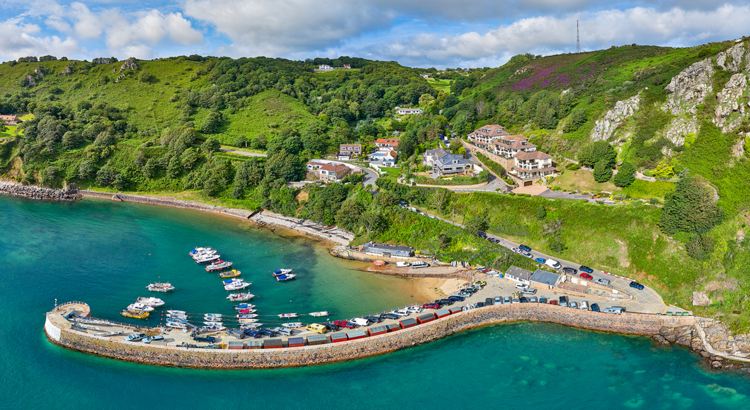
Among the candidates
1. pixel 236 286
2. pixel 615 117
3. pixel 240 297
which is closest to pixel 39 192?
pixel 236 286

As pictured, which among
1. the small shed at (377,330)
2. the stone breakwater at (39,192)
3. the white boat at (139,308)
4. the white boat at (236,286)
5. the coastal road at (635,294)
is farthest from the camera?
the stone breakwater at (39,192)

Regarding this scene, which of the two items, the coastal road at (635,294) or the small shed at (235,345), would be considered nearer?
the small shed at (235,345)

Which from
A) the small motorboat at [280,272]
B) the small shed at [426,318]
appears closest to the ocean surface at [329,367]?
the small motorboat at [280,272]

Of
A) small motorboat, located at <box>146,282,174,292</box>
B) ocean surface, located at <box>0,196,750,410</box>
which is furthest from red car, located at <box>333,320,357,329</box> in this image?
small motorboat, located at <box>146,282,174,292</box>

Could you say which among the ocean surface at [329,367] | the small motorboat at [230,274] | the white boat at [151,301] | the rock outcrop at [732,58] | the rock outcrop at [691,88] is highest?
the rock outcrop at [732,58]

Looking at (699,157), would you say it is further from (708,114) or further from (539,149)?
(539,149)

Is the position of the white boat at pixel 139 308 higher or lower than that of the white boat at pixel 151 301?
lower

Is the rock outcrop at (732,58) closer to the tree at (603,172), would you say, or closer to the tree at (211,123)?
the tree at (603,172)
